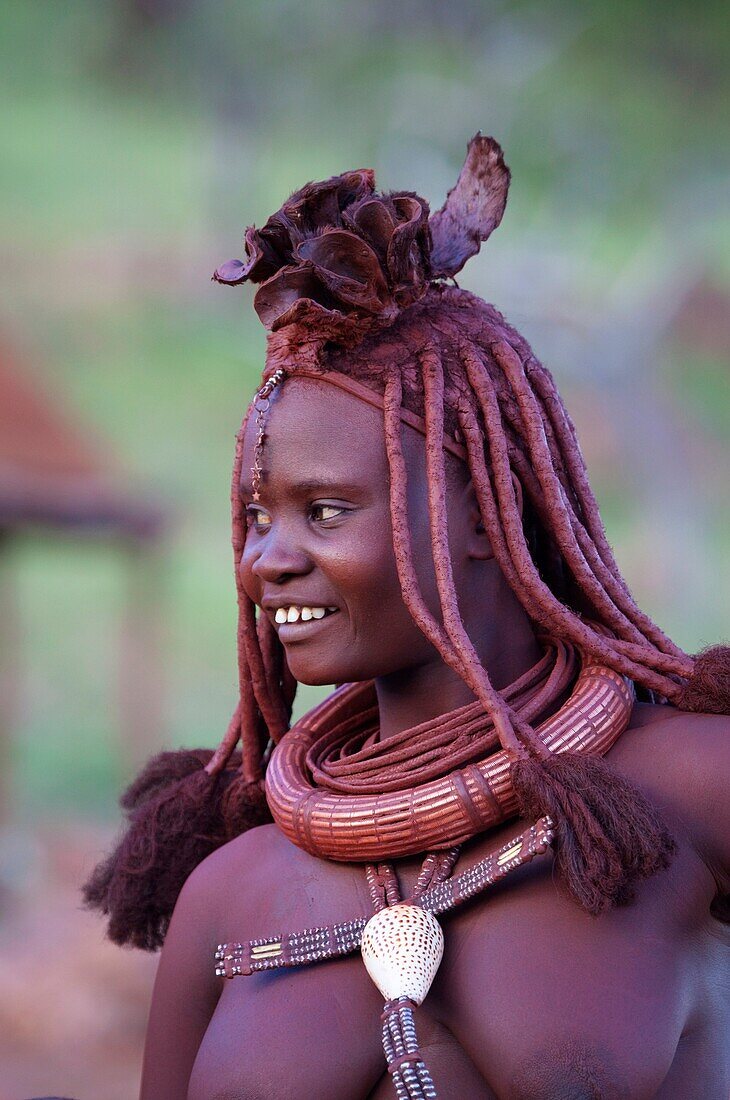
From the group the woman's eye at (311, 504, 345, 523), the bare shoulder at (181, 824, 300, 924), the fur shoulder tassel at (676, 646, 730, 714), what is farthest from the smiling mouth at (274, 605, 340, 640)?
the fur shoulder tassel at (676, 646, 730, 714)

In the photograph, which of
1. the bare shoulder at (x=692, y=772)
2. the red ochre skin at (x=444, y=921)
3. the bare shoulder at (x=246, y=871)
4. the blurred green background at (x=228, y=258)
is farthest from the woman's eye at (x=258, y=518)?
the blurred green background at (x=228, y=258)

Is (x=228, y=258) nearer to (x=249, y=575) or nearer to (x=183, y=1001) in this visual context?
(x=249, y=575)

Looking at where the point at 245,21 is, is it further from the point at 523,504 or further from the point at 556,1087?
the point at 556,1087

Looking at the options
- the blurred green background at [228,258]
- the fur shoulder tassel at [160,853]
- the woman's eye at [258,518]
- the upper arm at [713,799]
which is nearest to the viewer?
the upper arm at [713,799]

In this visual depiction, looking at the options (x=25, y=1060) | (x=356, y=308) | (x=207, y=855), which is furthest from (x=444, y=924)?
(x=25, y=1060)

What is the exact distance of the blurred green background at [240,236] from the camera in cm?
388

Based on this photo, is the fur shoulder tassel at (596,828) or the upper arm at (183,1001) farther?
the upper arm at (183,1001)

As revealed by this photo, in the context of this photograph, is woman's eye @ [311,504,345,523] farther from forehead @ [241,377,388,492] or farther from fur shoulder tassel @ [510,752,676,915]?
fur shoulder tassel @ [510,752,676,915]

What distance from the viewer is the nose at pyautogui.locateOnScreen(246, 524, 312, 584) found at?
5.64 feet

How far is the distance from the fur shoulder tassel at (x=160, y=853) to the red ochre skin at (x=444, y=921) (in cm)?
13

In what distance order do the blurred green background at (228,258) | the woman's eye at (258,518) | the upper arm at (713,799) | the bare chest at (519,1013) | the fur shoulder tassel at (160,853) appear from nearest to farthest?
the bare chest at (519,1013) → the upper arm at (713,799) → the woman's eye at (258,518) → the fur shoulder tassel at (160,853) → the blurred green background at (228,258)

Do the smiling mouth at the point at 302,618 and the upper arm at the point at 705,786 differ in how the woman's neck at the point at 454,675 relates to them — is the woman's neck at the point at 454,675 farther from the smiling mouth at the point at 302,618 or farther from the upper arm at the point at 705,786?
the upper arm at the point at 705,786

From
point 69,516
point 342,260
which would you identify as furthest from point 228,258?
point 342,260

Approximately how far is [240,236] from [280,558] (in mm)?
2388
